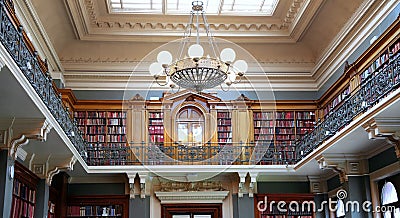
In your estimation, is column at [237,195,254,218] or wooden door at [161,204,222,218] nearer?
column at [237,195,254,218]

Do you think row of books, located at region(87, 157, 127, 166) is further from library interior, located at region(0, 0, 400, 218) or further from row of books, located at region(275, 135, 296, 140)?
row of books, located at region(275, 135, 296, 140)

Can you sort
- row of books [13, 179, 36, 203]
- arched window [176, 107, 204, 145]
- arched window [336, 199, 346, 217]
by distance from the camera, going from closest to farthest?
1. row of books [13, 179, 36, 203]
2. arched window [336, 199, 346, 217]
3. arched window [176, 107, 204, 145]

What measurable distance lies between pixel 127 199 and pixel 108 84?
2451 mm

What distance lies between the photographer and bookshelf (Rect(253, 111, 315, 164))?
11.5m

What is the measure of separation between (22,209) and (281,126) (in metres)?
5.53

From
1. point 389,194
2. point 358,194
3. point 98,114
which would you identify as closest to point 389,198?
point 389,194

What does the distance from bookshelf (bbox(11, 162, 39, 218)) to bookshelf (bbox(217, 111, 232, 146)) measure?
3.92m

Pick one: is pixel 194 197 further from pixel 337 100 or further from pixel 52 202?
pixel 337 100

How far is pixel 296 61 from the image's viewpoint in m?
12.0

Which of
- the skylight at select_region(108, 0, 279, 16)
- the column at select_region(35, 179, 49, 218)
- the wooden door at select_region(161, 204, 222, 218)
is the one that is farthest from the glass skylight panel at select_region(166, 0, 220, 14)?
the column at select_region(35, 179, 49, 218)

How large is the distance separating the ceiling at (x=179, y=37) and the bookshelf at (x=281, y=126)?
586 mm

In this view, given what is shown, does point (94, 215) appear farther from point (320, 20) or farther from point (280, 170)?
point (320, 20)

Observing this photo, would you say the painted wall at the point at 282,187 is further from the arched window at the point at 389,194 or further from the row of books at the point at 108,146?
the row of books at the point at 108,146

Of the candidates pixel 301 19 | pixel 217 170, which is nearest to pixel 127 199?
pixel 217 170
